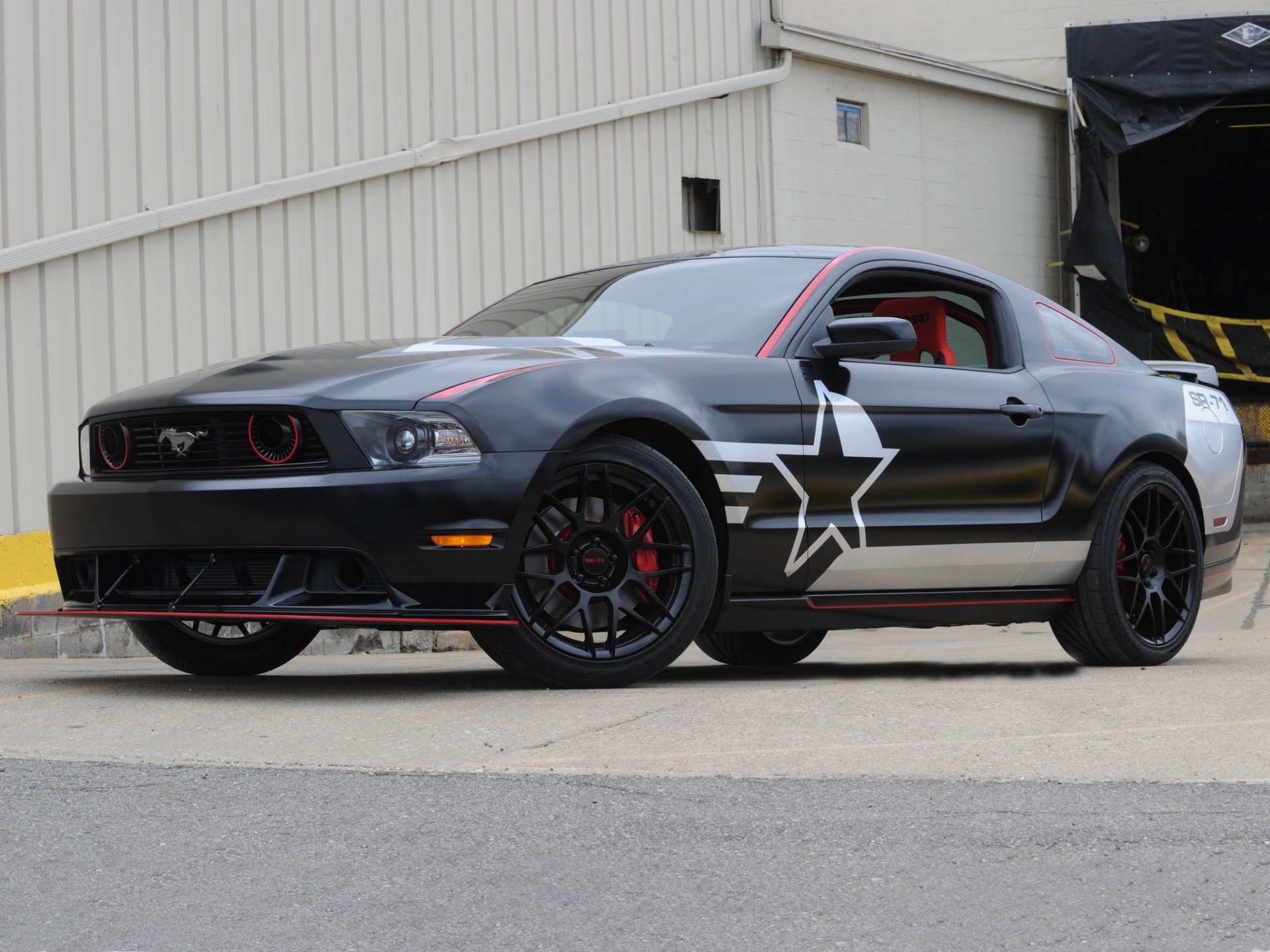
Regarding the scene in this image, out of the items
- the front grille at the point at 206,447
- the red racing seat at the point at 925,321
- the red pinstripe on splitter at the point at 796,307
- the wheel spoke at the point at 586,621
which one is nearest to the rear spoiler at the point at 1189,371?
the red racing seat at the point at 925,321

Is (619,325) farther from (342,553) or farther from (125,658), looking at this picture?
(125,658)

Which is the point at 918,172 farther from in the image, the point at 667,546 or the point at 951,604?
the point at 667,546

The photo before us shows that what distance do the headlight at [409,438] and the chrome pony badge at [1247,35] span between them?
14.8m

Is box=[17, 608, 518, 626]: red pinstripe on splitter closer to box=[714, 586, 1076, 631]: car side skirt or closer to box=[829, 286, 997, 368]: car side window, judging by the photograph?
box=[714, 586, 1076, 631]: car side skirt

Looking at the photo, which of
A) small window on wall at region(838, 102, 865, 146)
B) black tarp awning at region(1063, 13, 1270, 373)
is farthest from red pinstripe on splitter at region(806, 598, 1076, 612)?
black tarp awning at region(1063, 13, 1270, 373)

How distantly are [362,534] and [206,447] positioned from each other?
597 millimetres

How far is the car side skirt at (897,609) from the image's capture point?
5.31 meters

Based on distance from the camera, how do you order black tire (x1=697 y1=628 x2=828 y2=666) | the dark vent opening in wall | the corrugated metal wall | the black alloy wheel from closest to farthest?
the black alloy wheel, black tire (x1=697 y1=628 x2=828 y2=666), the corrugated metal wall, the dark vent opening in wall

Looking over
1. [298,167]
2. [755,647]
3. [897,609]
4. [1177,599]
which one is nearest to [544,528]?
[897,609]

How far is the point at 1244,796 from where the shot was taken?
11.8 feet

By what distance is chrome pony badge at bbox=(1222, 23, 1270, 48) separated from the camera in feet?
57.4

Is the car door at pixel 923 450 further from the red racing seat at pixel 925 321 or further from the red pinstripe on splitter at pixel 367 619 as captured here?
the red pinstripe on splitter at pixel 367 619

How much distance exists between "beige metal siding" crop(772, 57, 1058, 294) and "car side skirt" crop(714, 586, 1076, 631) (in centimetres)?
899

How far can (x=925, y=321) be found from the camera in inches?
255
